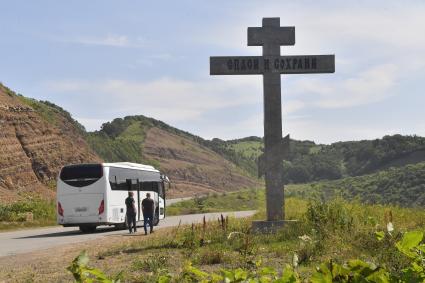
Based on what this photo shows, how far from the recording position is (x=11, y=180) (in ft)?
147

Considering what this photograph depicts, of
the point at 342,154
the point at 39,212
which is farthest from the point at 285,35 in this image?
the point at 342,154

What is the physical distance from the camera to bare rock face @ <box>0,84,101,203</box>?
148 ft

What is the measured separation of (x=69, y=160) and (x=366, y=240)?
149 ft

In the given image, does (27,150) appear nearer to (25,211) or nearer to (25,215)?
(25,211)

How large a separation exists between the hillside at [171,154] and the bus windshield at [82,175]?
62399 mm

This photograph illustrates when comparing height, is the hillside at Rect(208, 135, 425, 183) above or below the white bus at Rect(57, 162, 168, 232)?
above

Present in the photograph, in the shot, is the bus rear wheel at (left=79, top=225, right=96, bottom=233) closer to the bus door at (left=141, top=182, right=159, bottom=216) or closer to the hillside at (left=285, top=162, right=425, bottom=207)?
the bus door at (left=141, top=182, right=159, bottom=216)

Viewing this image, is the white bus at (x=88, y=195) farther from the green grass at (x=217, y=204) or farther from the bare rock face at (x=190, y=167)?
the bare rock face at (x=190, y=167)

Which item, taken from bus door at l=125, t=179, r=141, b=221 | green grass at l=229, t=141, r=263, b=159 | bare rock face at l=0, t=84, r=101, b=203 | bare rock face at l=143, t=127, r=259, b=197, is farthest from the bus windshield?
green grass at l=229, t=141, r=263, b=159

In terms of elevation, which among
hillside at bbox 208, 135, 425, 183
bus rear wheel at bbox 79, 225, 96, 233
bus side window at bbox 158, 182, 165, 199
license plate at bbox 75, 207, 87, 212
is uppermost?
hillside at bbox 208, 135, 425, 183

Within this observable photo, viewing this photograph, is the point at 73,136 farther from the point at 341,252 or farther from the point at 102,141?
the point at 341,252

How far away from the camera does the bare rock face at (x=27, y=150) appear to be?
4500 centimetres

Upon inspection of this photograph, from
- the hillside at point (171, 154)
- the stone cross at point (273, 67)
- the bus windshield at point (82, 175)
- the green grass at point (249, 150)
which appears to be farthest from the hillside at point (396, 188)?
the green grass at point (249, 150)

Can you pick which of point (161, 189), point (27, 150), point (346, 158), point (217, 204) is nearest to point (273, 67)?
point (161, 189)
